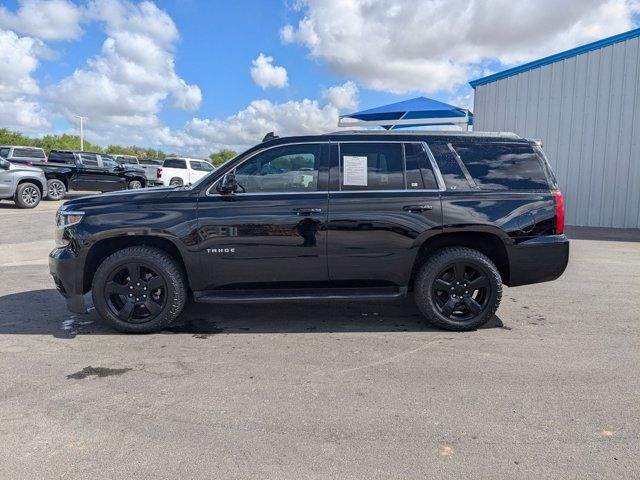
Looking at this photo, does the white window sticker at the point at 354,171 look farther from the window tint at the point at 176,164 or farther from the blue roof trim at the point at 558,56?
the window tint at the point at 176,164

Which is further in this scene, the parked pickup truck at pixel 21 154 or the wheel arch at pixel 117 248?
the parked pickup truck at pixel 21 154

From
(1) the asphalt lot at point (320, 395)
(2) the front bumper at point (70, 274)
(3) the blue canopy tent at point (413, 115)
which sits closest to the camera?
(1) the asphalt lot at point (320, 395)

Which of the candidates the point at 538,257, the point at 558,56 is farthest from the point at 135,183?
the point at 538,257

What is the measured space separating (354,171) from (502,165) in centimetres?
146

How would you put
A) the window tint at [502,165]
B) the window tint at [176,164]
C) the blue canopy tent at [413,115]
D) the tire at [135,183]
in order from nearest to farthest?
the window tint at [502,165] → the blue canopy tent at [413,115] → the tire at [135,183] → the window tint at [176,164]

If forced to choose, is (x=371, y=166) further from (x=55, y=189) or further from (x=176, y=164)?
(x=176, y=164)

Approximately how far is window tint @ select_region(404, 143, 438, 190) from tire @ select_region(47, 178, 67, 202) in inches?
696

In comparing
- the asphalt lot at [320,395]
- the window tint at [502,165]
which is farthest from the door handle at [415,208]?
the asphalt lot at [320,395]

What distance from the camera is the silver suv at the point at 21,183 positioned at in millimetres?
14953

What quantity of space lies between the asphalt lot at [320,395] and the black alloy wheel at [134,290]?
0.25 m

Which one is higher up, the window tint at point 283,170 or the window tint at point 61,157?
the window tint at point 61,157

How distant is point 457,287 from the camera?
4.68 m

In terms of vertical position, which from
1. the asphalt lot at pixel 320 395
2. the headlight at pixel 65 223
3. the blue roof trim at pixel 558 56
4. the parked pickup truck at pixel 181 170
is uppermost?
the blue roof trim at pixel 558 56

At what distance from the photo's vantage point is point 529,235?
4.64 meters
